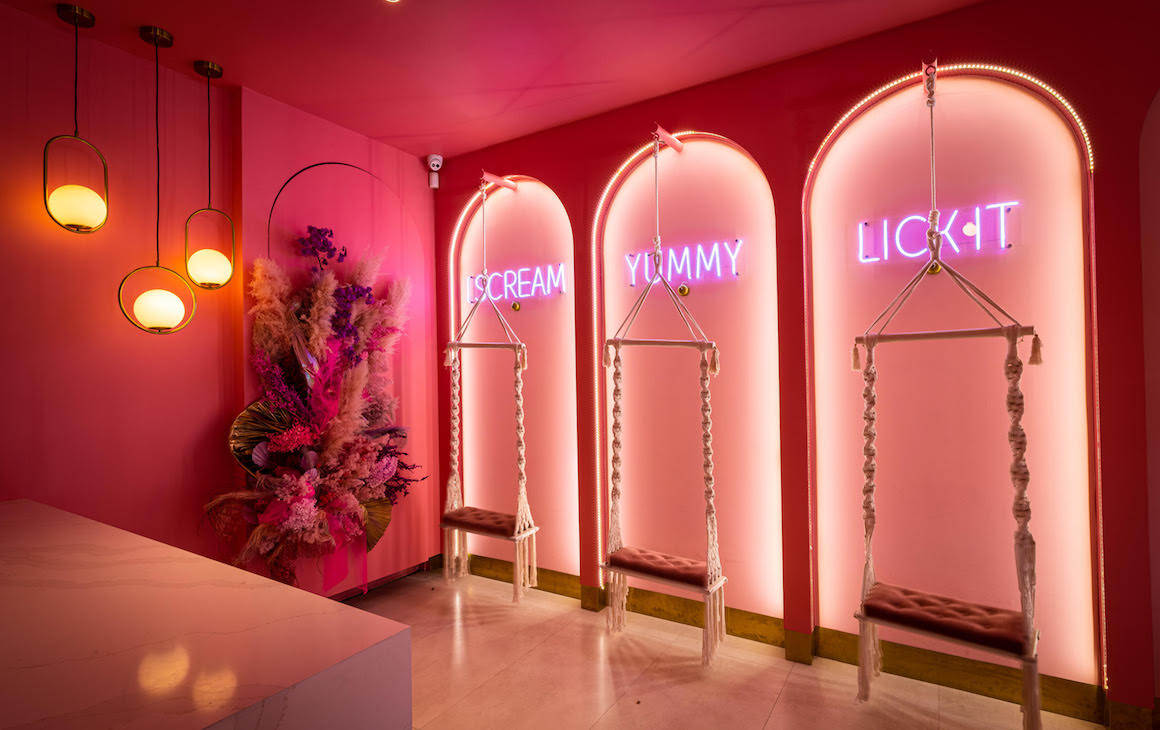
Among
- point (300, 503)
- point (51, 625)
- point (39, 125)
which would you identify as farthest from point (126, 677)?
point (39, 125)

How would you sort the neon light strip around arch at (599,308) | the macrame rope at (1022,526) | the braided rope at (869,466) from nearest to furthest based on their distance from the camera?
the macrame rope at (1022,526)
the braided rope at (869,466)
the neon light strip around arch at (599,308)

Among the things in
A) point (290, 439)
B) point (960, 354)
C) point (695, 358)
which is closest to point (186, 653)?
point (290, 439)

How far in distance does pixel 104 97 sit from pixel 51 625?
292 cm

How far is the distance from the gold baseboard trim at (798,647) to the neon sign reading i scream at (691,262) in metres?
2.09

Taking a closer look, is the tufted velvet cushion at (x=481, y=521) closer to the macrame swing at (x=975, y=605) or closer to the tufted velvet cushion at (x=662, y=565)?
the tufted velvet cushion at (x=662, y=565)

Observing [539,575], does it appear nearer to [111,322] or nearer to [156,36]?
[111,322]

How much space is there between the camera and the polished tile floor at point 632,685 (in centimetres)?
275

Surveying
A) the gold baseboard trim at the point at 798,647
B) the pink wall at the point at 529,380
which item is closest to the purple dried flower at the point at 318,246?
the pink wall at the point at 529,380

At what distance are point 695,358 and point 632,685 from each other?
1899 mm

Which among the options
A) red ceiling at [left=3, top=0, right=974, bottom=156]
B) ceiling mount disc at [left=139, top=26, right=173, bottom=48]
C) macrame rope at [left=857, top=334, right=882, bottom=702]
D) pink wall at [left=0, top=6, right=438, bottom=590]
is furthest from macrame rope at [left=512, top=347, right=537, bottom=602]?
ceiling mount disc at [left=139, top=26, right=173, bottom=48]

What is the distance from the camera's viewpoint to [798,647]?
325 centimetres

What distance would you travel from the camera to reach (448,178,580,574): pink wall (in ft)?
14.0

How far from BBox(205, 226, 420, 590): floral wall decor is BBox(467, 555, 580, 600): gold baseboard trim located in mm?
997

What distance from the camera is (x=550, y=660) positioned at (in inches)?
131
